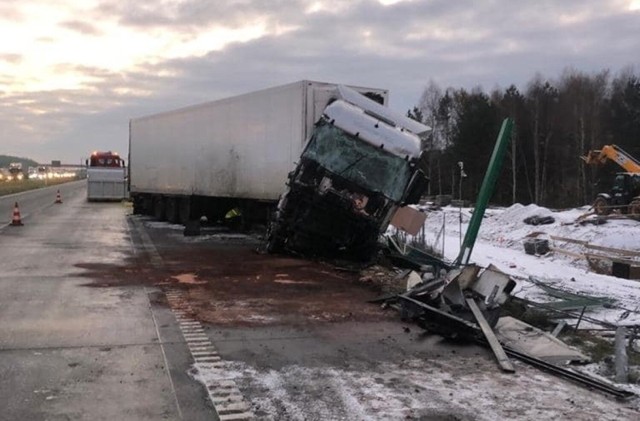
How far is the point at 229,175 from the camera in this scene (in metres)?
20.0

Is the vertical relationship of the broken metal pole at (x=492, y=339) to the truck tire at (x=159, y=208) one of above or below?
below

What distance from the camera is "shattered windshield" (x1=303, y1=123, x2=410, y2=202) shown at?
1312 cm

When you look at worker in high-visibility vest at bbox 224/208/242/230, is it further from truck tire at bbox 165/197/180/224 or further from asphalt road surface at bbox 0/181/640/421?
asphalt road surface at bbox 0/181/640/421

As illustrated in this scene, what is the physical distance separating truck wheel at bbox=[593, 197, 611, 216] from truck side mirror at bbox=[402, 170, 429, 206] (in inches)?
840

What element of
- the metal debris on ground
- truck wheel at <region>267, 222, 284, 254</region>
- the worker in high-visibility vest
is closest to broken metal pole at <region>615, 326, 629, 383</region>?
truck wheel at <region>267, 222, 284, 254</region>

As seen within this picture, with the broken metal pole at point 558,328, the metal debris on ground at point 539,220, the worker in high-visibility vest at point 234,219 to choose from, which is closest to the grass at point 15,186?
the worker in high-visibility vest at point 234,219

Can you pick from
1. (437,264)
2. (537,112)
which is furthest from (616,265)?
(537,112)

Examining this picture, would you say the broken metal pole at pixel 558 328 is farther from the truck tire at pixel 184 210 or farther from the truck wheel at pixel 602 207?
the truck wheel at pixel 602 207

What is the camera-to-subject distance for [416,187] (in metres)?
13.4

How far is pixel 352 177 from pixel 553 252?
11.7 metres

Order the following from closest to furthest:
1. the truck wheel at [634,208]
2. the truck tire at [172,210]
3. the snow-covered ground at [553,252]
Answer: the snow-covered ground at [553,252]
the truck tire at [172,210]
the truck wheel at [634,208]

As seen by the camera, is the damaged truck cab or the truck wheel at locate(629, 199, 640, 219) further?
the truck wheel at locate(629, 199, 640, 219)

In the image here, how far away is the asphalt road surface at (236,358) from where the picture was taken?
526 centimetres

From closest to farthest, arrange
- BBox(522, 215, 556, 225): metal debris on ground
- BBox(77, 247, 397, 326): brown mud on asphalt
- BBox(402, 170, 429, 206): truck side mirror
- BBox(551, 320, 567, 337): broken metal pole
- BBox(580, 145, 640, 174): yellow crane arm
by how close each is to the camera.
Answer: BBox(551, 320, 567, 337): broken metal pole, BBox(77, 247, 397, 326): brown mud on asphalt, BBox(402, 170, 429, 206): truck side mirror, BBox(522, 215, 556, 225): metal debris on ground, BBox(580, 145, 640, 174): yellow crane arm
